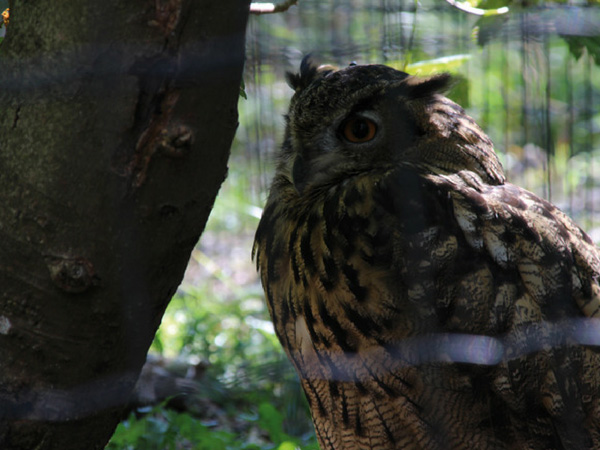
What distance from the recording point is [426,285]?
1.28 meters

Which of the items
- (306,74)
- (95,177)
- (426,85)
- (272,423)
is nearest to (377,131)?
(426,85)

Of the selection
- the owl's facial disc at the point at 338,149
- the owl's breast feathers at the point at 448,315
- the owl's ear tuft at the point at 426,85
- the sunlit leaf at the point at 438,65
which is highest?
the owl's ear tuft at the point at 426,85

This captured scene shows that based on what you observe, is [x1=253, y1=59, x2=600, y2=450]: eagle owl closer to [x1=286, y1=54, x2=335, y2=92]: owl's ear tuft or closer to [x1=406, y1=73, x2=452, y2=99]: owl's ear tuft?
[x1=406, y1=73, x2=452, y2=99]: owl's ear tuft

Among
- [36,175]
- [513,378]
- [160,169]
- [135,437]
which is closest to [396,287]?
[513,378]

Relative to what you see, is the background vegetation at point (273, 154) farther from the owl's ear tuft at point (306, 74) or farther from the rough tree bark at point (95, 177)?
the rough tree bark at point (95, 177)

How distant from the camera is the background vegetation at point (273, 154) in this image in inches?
70.6

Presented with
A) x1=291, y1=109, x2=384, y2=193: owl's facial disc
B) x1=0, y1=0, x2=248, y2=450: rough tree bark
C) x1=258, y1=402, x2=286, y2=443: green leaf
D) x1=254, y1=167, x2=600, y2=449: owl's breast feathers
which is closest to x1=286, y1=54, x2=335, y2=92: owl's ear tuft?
x1=291, y1=109, x2=384, y2=193: owl's facial disc

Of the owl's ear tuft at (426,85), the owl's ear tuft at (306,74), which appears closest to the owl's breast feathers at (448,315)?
the owl's ear tuft at (426,85)

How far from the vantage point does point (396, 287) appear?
1.30 m

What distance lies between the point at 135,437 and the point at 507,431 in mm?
1066

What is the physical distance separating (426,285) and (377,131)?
34 cm

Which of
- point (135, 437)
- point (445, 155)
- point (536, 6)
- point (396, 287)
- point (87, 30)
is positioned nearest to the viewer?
point (87, 30)

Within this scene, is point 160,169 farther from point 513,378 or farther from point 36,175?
point 513,378

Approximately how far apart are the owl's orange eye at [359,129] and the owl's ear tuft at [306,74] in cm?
21
